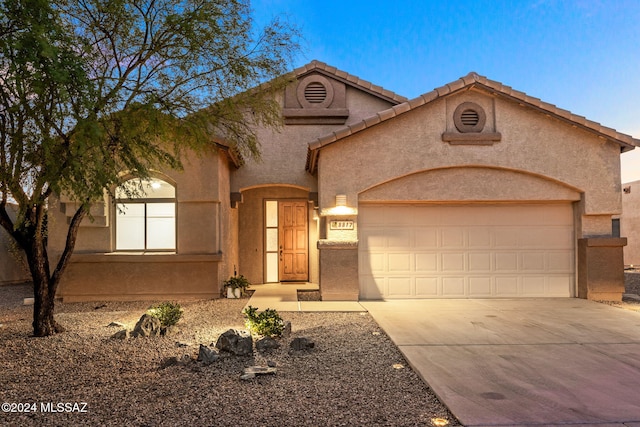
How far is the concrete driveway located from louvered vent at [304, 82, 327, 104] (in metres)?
6.55

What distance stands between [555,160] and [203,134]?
25.4 ft

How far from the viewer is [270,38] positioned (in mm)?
7926

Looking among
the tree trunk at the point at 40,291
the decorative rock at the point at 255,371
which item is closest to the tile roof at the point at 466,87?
the tree trunk at the point at 40,291

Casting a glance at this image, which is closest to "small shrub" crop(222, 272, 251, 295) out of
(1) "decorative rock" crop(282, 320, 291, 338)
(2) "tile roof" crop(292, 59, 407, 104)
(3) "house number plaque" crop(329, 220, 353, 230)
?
(3) "house number plaque" crop(329, 220, 353, 230)

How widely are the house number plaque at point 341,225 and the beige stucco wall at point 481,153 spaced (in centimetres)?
40

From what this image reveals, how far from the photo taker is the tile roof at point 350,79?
13852 mm

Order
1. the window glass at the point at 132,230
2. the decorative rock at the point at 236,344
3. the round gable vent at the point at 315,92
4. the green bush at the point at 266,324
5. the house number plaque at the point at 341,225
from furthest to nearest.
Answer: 1. the round gable vent at the point at 315,92
2. the window glass at the point at 132,230
3. the house number plaque at the point at 341,225
4. the green bush at the point at 266,324
5. the decorative rock at the point at 236,344

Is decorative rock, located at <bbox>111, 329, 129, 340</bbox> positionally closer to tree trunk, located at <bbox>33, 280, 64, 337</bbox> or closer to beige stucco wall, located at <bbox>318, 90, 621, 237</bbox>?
tree trunk, located at <bbox>33, 280, 64, 337</bbox>

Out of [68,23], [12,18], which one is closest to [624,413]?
[12,18]

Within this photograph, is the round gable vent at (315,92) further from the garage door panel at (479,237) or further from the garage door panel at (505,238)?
the garage door panel at (505,238)

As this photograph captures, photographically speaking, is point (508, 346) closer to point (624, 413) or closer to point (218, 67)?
point (624, 413)

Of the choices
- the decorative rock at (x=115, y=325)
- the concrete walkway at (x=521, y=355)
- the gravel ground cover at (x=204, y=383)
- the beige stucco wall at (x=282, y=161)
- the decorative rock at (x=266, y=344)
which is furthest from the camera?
the beige stucco wall at (x=282, y=161)

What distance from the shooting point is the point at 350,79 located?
1390cm

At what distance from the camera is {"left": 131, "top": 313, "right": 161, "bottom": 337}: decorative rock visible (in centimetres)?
719
